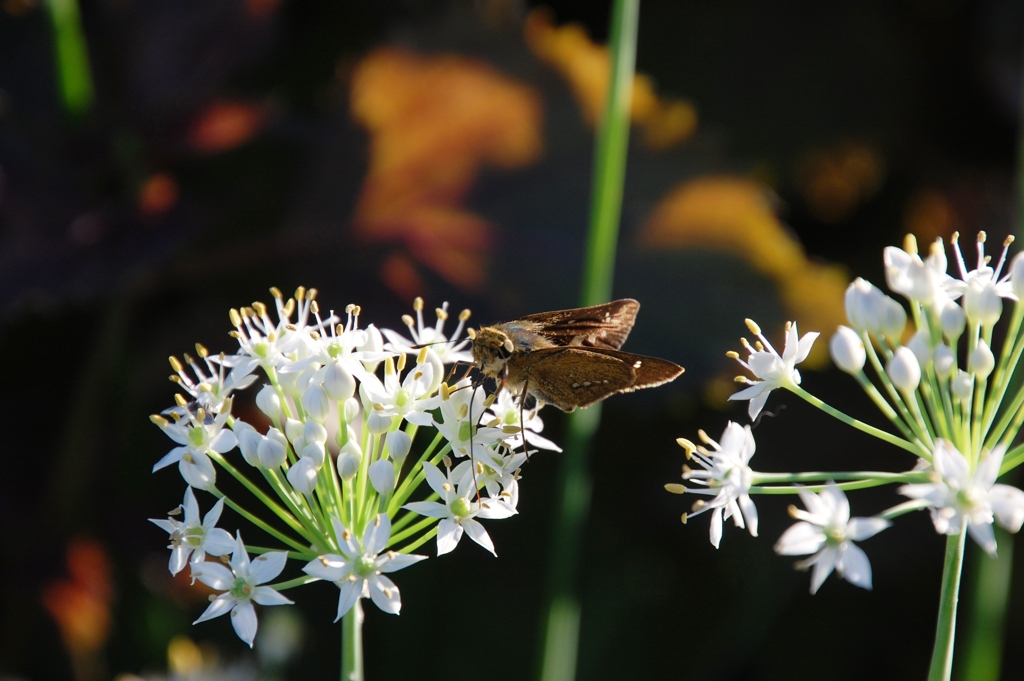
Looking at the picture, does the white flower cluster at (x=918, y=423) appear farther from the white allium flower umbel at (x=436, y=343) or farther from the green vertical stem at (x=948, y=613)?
the white allium flower umbel at (x=436, y=343)

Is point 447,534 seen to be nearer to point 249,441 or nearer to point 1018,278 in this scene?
point 249,441

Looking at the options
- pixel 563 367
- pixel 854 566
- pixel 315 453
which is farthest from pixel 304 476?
pixel 854 566

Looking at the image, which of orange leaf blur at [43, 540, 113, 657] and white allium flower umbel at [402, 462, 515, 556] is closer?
white allium flower umbel at [402, 462, 515, 556]

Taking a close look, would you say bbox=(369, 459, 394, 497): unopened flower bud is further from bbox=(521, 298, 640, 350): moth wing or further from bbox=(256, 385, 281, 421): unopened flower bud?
bbox=(521, 298, 640, 350): moth wing

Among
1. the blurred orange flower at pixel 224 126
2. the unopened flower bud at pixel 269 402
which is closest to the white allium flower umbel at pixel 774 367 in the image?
the unopened flower bud at pixel 269 402

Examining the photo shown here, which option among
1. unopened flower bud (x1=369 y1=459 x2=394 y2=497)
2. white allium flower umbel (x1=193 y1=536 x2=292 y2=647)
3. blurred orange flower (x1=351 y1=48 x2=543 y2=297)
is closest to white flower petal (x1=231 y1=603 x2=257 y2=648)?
white allium flower umbel (x1=193 y1=536 x2=292 y2=647)
